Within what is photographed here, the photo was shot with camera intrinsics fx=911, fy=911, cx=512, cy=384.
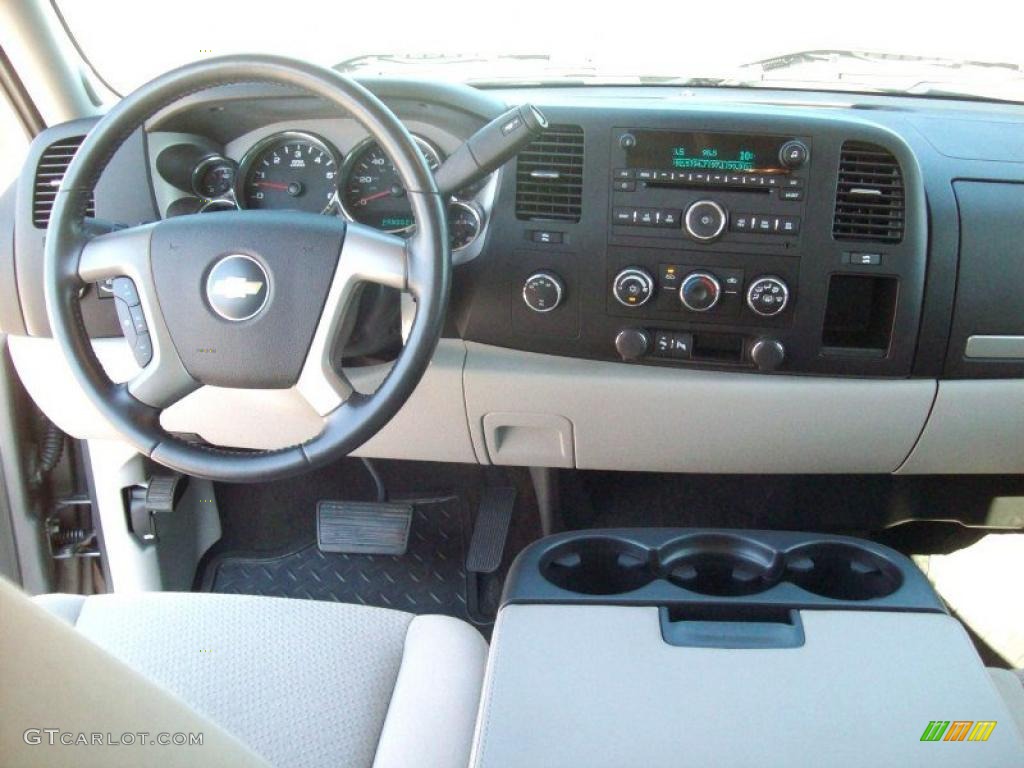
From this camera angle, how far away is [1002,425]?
188cm

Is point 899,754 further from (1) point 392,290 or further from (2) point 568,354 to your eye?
(1) point 392,290

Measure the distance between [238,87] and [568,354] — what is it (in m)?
0.81

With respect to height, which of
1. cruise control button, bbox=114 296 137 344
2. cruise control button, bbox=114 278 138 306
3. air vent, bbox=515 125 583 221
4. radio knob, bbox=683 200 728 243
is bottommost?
cruise control button, bbox=114 296 137 344

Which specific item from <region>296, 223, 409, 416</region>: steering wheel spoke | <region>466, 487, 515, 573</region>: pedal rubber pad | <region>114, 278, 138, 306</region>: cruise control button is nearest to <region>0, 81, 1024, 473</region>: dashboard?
<region>296, 223, 409, 416</region>: steering wheel spoke

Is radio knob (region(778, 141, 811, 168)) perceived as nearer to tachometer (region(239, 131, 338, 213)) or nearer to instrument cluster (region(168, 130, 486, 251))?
instrument cluster (region(168, 130, 486, 251))

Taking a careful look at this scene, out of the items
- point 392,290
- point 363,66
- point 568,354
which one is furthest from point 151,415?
point 363,66

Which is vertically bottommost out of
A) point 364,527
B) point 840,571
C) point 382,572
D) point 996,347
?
point 382,572

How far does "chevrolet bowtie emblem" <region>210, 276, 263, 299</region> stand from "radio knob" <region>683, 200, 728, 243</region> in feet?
2.59

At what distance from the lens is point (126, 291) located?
60.0 inches

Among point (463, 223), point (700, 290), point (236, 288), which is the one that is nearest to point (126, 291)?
point (236, 288)

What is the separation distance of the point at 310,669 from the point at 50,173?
1.16m

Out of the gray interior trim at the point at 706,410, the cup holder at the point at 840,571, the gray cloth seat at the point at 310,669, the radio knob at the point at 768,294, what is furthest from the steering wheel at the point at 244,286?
the cup holder at the point at 840,571

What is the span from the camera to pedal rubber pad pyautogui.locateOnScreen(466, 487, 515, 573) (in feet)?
7.84

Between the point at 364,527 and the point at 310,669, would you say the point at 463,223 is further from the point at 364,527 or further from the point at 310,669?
the point at 364,527
